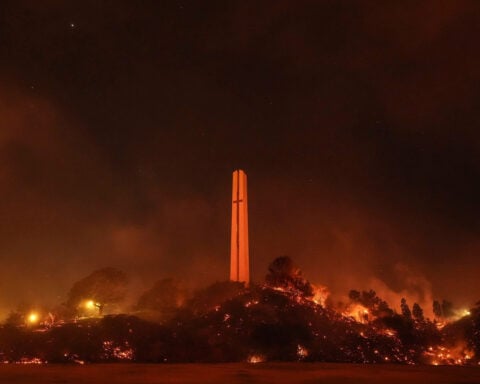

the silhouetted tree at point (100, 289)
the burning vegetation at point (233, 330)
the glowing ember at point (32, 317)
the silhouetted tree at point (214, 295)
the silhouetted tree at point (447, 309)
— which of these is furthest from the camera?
the silhouetted tree at point (447, 309)

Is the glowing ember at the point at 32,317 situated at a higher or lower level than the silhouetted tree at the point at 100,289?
lower

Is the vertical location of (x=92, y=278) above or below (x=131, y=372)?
above

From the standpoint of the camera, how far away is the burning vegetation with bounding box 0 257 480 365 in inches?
1300

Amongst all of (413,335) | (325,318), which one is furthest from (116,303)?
(413,335)

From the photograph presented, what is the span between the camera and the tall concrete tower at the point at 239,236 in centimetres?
5719

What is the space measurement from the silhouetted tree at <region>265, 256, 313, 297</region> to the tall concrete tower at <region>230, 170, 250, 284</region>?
164 inches

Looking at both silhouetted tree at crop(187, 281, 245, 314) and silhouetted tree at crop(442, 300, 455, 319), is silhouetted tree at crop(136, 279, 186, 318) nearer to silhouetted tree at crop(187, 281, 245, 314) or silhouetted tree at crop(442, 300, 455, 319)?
silhouetted tree at crop(187, 281, 245, 314)

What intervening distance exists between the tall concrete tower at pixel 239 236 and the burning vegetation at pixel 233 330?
279 cm

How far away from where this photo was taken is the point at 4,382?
907 cm

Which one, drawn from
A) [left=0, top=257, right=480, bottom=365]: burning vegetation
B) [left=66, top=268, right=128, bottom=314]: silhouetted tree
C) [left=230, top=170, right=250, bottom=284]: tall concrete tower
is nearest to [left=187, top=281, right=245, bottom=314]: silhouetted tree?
[left=0, top=257, right=480, bottom=365]: burning vegetation

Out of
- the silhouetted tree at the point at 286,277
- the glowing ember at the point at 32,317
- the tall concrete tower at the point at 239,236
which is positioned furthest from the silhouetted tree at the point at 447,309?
the glowing ember at the point at 32,317

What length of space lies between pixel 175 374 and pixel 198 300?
4595 centimetres

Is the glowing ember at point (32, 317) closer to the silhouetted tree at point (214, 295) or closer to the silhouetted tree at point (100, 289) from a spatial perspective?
the silhouetted tree at point (100, 289)

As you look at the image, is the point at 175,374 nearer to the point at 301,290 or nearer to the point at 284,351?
the point at 284,351
